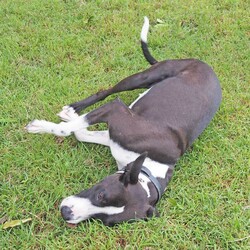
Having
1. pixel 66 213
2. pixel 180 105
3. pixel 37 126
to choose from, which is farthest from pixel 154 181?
pixel 37 126

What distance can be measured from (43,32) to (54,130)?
5.73 feet

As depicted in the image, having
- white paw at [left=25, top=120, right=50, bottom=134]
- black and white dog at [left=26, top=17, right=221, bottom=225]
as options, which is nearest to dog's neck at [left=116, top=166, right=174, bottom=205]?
black and white dog at [left=26, top=17, right=221, bottom=225]

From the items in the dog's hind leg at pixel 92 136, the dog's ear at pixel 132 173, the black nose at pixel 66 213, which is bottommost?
the dog's hind leg at pixel 92 136

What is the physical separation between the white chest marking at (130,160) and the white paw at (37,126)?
2.03 feet

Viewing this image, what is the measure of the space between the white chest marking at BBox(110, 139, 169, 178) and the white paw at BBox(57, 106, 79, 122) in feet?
2.07

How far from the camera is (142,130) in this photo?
12.0 ft

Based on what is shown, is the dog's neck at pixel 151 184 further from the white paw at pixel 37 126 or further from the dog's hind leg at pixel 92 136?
the white paw at pixel 37 126

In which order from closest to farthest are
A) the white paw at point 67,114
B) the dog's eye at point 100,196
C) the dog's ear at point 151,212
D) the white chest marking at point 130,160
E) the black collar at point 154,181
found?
the dog's eye at point 100,196
the dog's ear at point 151,212
the black collar at point 154,181
the white chest marking at point 130,160
the white paw at point 67,114

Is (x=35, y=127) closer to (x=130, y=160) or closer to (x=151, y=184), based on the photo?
(x=130, y=160)

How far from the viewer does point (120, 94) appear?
15.2 feet

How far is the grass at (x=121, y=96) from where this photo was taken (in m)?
3.29

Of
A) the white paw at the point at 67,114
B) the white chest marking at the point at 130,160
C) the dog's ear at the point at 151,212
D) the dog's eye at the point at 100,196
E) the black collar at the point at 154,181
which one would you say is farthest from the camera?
the white paw at the point at 67,114

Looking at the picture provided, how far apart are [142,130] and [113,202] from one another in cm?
76

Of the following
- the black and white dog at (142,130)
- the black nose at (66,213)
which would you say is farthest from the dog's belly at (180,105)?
the black nose at (66,213)
